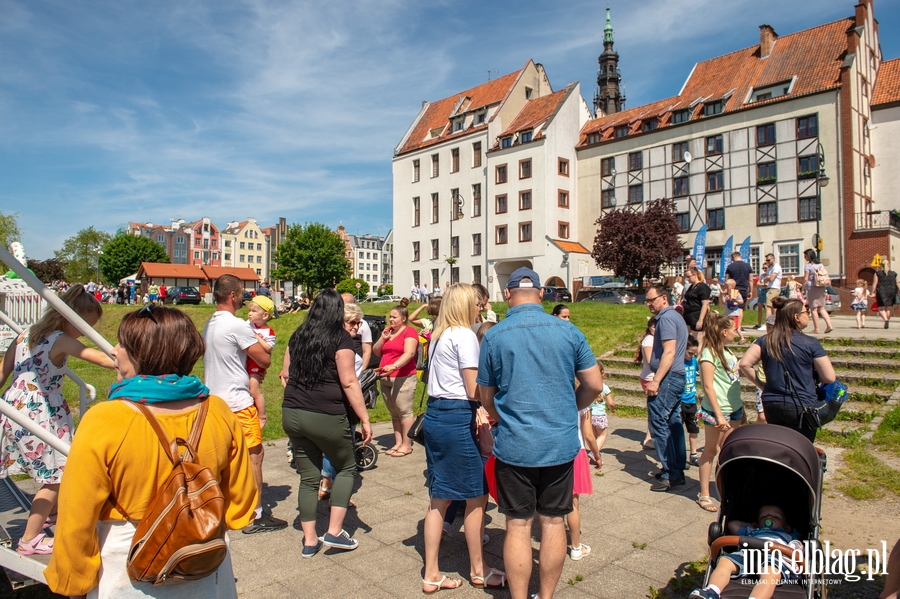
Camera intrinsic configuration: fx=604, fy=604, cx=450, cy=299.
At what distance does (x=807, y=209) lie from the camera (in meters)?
36.0

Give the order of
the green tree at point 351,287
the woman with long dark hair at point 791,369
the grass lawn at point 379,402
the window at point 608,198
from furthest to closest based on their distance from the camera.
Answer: the green tree at point 351,287
the window at point 608,198
the grass lawn at point 379,402
the woman with long dark hair at point 791,369

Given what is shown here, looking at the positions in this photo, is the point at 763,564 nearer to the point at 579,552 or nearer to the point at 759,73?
the point at 579,552

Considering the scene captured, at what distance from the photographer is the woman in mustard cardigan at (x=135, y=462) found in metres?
2.06

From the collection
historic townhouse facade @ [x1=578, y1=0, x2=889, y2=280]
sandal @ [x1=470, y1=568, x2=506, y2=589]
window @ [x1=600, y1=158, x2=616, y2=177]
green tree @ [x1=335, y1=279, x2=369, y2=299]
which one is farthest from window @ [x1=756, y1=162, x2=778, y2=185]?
sandal @ [x1=470, y1=568, x2=506, y2=589]

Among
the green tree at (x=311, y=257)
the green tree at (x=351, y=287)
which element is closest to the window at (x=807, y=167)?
the green tree at (x=351, y=287)

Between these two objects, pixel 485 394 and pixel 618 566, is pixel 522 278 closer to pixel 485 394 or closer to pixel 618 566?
pixel 485 394

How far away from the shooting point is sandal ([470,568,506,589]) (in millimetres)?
4074

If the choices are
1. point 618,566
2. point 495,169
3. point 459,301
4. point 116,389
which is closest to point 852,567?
point 618,566

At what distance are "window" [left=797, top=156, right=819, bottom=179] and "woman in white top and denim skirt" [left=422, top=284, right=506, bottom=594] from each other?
127 feet

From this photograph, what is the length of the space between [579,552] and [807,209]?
38.2m

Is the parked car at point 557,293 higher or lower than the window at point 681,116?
lower

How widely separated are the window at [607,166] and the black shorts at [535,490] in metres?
44.7

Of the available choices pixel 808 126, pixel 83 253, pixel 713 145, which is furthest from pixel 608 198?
pixel 83 253

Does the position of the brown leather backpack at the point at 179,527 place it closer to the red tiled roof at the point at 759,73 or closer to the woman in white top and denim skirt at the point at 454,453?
the woman in white top and denim skirt at the point at 454,453
